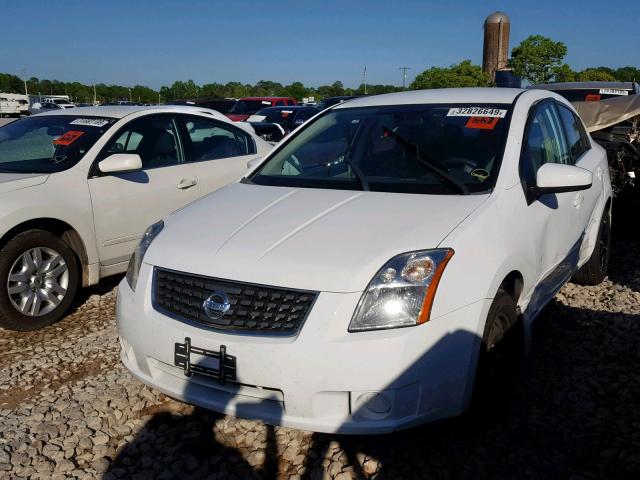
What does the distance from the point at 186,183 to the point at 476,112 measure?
110 inches

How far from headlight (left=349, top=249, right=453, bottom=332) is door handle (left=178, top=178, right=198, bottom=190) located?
3.27 meters

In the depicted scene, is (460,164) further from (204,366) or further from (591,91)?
(591,91)

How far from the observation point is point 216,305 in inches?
103

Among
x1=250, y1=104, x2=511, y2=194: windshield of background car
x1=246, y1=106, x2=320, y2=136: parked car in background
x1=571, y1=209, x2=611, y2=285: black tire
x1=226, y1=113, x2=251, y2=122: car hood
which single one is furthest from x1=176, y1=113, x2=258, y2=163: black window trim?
x1=226, y1=113, x2=251, y2=122: car hood

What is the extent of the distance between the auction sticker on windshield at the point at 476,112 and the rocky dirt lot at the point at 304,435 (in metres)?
1.52

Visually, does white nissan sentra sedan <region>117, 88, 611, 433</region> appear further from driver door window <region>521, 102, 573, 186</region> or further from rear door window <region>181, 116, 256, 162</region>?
rear door window <region>181, 116, 256, 162</region>

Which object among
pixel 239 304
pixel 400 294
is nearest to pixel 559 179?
pixel 400 294

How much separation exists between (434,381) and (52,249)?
Answer: 10.5 feet

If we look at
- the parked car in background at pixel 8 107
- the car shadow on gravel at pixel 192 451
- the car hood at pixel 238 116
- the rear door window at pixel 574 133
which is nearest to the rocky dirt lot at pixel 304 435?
the car shadow on gravel at pixel 192 451

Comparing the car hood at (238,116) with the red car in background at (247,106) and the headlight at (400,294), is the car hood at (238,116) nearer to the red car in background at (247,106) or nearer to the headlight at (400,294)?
the red car in background at (247,106)

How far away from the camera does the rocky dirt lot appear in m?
2.79

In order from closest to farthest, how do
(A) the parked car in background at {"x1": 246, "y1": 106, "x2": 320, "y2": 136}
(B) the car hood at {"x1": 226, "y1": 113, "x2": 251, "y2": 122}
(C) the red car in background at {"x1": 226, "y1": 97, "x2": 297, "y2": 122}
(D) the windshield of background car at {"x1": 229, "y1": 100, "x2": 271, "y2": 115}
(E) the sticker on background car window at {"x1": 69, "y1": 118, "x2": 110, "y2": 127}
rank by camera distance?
(E) the sticker on background car window at {"x1": 69, "y1": 118, "x2": 110, "y2": 127} → (A) the parked car in background at {"x1": 246, "y1": 106, "x2": 320, "y2": 136} → (B) the car hood at {"x1": 226, "y1": 113, "x2": 251, "y2": 122} → (C) the red car in background at {"x1": 226, "y1": 97, "x2": 297, "y2": 122} → (D) the windshield of background car at {"x1": 229, "y1": 100, "x2": 271, "y2": 115}

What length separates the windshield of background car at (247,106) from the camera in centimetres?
1942

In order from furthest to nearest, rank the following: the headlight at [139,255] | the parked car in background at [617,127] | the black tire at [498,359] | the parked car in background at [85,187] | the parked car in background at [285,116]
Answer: the parked car in background at [285,116] → the parked car in background at [617,127] → the parked car in background at [85,187] → the headlight at [139,255] → the black tire at [498,359]
